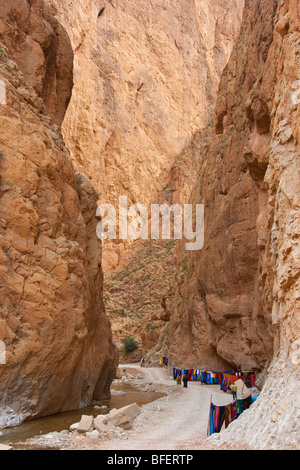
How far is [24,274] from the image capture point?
1579 centimetres

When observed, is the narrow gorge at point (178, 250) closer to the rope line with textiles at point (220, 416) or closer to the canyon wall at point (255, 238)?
the canyon wall at point (255, 238)

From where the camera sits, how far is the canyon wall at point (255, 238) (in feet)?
35.4

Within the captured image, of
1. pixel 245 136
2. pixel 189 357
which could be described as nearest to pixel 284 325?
pixel 245 136

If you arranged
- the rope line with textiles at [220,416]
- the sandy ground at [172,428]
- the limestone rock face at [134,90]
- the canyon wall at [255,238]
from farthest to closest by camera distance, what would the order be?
the limestone rock face at [134,90], the rope line with textiles at [220,416], the canyon wall at [255,238], the sandy ground at [172,428]

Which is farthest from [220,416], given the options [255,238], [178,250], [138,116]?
[138,116]

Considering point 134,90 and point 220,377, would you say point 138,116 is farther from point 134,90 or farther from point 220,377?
point 220,377

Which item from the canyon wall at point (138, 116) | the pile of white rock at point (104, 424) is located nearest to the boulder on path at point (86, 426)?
the pile of white rock at point (104, 424)

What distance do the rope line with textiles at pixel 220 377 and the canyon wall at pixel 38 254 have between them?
6.43 metres

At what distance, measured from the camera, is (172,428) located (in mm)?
13203

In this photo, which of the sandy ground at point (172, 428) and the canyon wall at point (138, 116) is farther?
the canyon wall at point (138, 116)

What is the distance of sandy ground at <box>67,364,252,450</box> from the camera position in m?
10.3

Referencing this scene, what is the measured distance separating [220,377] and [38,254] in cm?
1452

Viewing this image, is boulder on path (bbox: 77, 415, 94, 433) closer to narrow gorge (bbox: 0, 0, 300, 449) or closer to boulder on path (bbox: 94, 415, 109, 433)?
boulder on path (bbox: 94, 415, 109, 433)
